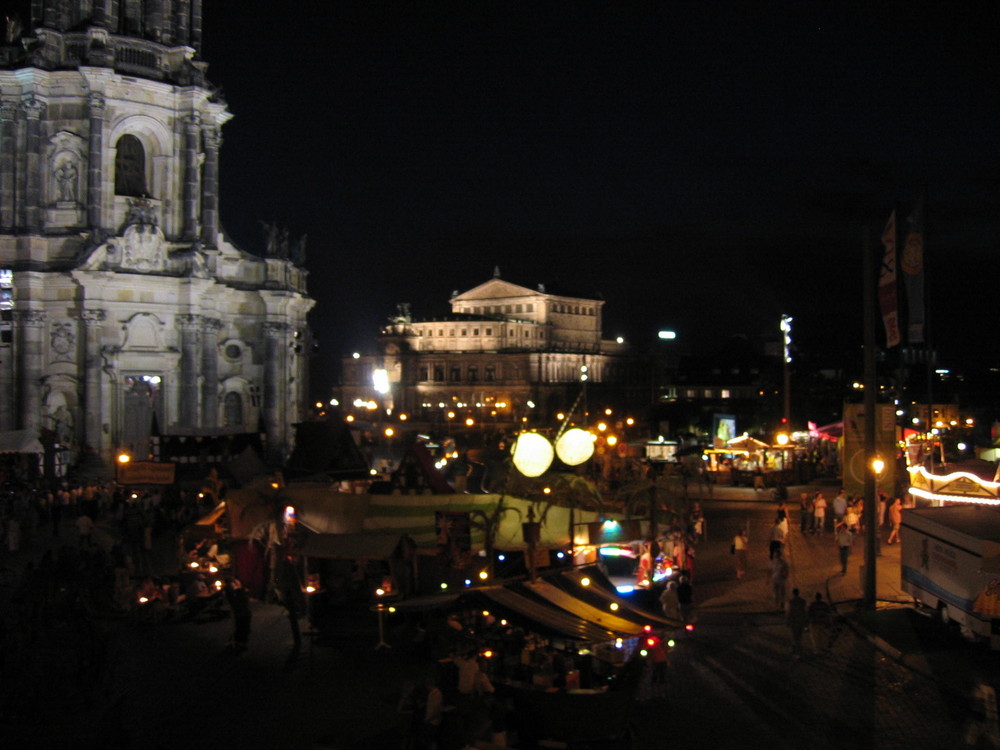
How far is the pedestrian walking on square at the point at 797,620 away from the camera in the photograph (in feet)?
52.1

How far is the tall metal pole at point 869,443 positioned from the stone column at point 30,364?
31381 mm

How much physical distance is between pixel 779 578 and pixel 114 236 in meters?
30.6

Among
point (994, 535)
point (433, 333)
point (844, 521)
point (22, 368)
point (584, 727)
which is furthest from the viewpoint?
A: point (433, 333)

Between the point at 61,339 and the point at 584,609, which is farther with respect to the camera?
the point at 61,339

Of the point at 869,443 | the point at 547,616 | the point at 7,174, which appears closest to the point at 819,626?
the point at 869,443

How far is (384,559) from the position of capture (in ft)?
56.6

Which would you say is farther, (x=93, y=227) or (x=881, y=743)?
(x=93, y=227)

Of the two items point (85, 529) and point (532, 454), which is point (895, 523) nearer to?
point (532, 454)

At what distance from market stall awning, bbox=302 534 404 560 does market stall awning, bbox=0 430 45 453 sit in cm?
2061

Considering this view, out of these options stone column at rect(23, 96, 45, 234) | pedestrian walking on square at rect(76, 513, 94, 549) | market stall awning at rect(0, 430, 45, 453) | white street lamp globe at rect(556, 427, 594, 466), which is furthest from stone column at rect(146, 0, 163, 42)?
white street lamp globe at rect(556, 427, 594, 466)

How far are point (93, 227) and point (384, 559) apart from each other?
1096 inches

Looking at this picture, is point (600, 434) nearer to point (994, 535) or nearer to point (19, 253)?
point (19, 253)

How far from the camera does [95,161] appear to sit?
3950 cm

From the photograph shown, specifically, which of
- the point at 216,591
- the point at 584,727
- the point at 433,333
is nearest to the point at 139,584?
the point at 216,591
